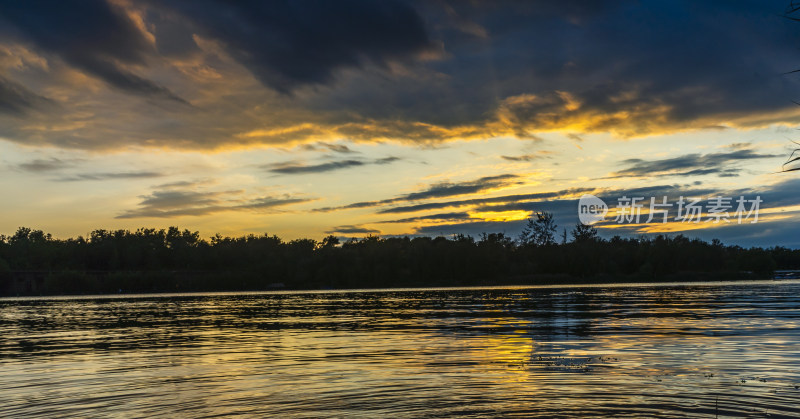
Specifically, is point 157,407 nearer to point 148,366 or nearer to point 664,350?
point 148,366

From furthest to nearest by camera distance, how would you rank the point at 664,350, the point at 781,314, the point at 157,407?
the point at 781,314, the point at 664,350, the point at 157,407

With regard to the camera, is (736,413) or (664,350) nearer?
(736,413)

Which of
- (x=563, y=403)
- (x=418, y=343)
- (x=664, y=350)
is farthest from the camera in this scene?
(x=418, y=343)

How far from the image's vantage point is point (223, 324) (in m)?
60.2

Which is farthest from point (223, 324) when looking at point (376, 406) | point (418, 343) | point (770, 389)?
point (770, 389)

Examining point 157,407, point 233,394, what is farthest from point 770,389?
point 157,407

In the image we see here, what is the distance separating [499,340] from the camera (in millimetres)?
38344

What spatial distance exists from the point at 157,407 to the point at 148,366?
36.3 feet

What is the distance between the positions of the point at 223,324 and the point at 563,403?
46.0 m

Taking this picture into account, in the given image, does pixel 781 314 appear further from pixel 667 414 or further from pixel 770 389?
pixel 667 414

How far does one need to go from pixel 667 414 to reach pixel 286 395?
37.8 feet

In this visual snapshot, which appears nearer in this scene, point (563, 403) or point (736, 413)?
point (736, 413)

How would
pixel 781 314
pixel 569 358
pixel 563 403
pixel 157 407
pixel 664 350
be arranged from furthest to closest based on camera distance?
pixel 781 314 < pixel 664 350 < pixel 569 358 < pixel 157 407 < pixel 563 403

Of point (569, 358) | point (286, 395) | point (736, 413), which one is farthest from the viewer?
point (569, 358)
